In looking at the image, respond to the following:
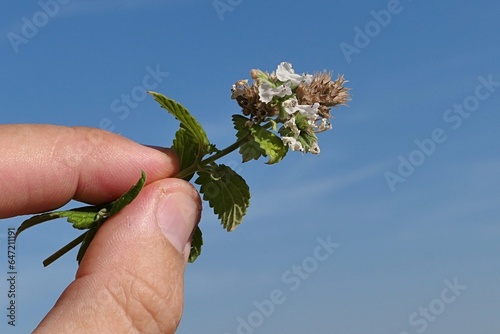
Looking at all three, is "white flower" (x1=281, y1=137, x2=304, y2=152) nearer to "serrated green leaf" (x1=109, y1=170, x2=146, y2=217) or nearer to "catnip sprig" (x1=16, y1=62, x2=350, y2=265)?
"catnip sprig" (x1=16, y1=62, x2=350, y2=265)

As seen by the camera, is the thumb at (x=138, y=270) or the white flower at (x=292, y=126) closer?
the thumb at (x=138, y=270)

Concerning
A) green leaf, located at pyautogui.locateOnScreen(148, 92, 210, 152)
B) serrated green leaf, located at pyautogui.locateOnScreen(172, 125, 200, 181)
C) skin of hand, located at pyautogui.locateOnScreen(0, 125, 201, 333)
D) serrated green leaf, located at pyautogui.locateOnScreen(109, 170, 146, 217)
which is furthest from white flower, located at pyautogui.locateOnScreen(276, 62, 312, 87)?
serrated green leaf, located at pyautogui.locateOnScreen(109, 170, 146, 217)

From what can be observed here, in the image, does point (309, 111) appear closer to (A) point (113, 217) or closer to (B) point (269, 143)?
(B) point (269, 143)

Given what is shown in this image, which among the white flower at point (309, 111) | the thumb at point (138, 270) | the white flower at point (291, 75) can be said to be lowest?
the thumb at point (138, 270)

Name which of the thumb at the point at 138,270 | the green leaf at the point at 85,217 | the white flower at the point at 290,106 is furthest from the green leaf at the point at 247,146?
the green leaf at the point at 85,217

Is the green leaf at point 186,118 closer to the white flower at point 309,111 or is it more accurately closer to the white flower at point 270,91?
the white flower at point 270,91

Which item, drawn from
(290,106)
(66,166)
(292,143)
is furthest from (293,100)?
(66,166)
